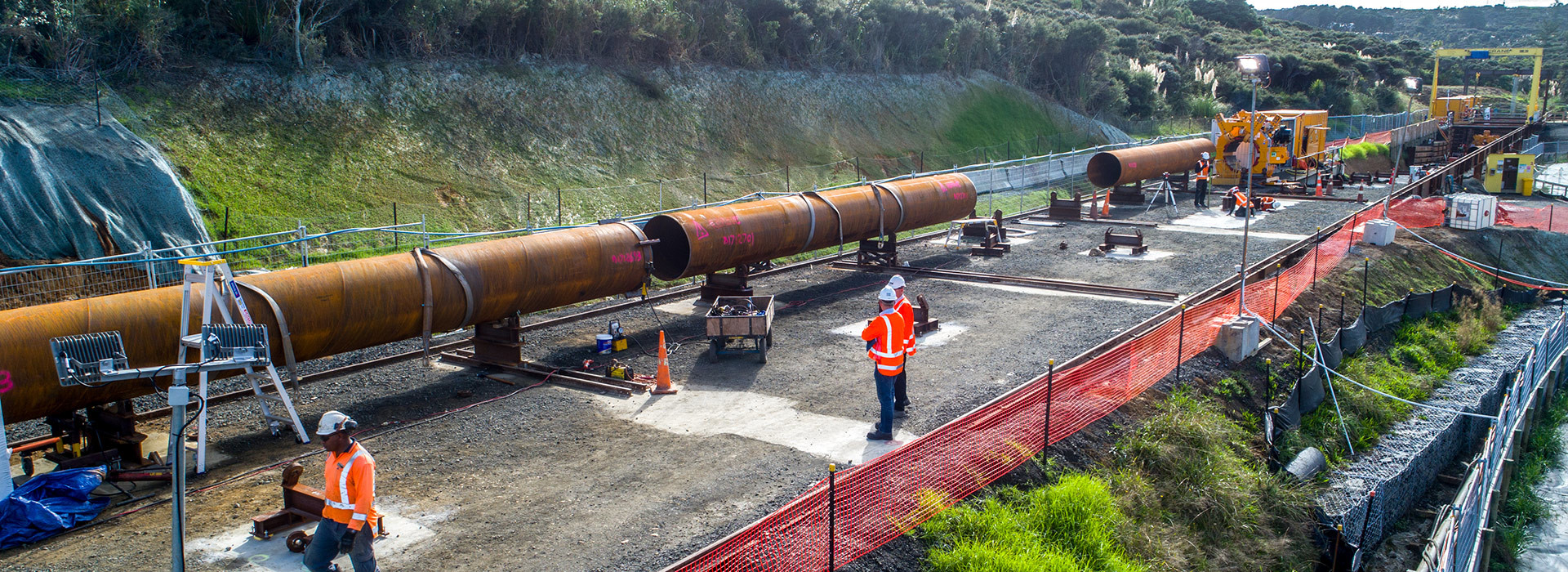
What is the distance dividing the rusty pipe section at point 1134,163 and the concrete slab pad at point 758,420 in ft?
63.8

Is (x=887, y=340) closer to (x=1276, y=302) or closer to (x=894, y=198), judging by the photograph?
(x=1276, y=302)

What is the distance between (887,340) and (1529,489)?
1198 cm

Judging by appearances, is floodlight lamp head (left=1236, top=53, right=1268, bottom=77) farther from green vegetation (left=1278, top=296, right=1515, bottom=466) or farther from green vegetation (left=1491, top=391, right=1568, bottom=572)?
green vegetation (left=1491, top=391, right=1568, bottom=572)

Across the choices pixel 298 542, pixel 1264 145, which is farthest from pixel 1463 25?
pixel 298 542

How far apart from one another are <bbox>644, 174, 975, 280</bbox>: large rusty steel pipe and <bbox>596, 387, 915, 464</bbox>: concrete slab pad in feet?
13.1

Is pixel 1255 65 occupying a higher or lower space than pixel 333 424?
higher

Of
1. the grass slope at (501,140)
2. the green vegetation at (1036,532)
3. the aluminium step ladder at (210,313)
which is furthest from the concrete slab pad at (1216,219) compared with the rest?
the aluminium step ladder at (210,313)

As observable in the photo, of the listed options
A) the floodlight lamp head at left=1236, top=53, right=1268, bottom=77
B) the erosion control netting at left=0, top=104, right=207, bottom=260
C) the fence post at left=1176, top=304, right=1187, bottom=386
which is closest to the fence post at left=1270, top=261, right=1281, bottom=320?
the fence post at left=1176, top=304, right=1187, bottom=386

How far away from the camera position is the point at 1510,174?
39.3 meters

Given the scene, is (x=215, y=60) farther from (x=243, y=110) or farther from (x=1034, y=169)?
(x=1034, y=169)

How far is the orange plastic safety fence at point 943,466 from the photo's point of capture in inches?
312

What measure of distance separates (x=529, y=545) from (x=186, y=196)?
46.3 ft

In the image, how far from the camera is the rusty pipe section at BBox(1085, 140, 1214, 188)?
97.0ft

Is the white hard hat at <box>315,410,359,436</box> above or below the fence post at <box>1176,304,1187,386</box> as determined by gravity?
above
